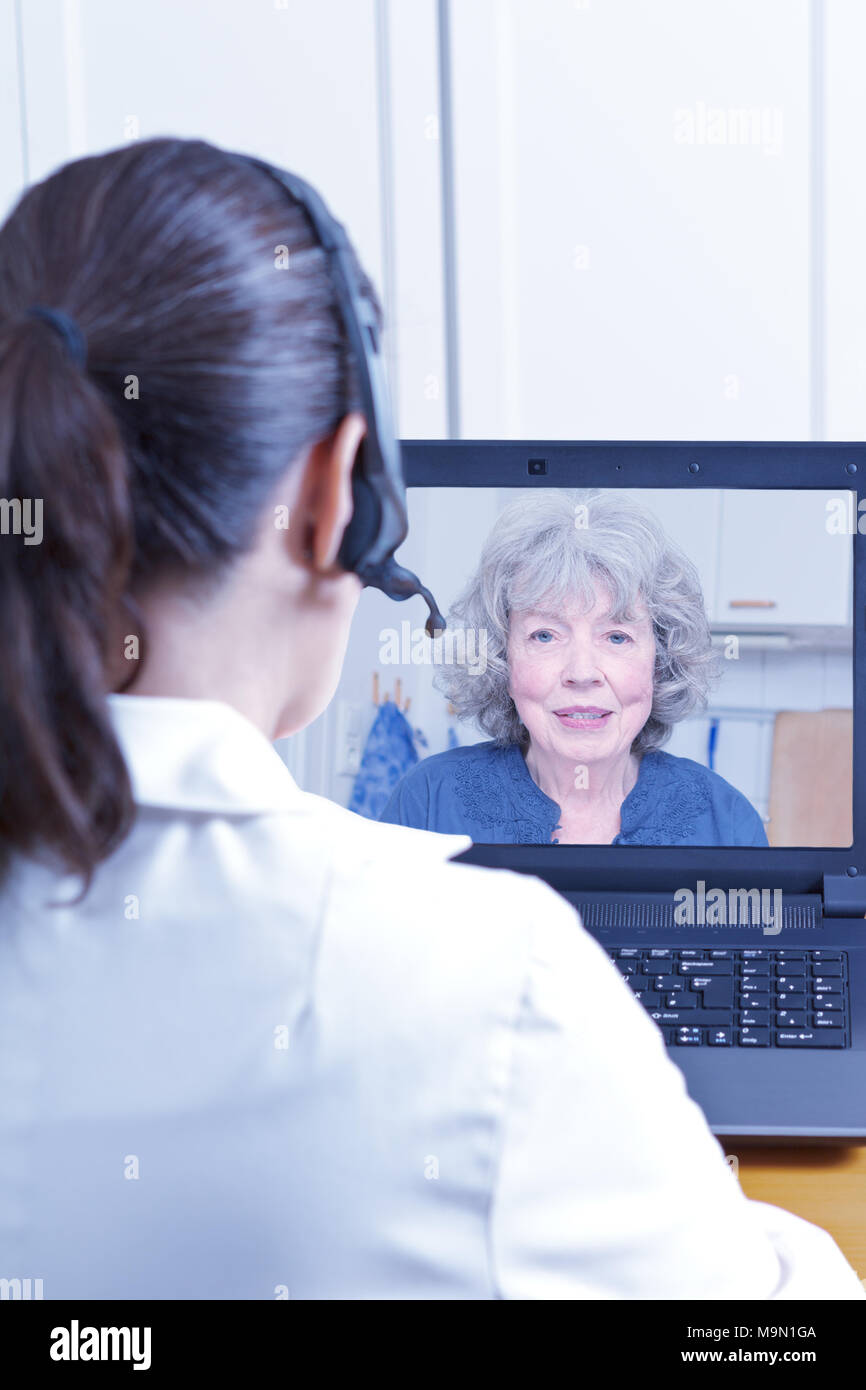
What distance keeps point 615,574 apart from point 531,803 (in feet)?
0.71

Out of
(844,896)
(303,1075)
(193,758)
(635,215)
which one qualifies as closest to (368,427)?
(193,758)

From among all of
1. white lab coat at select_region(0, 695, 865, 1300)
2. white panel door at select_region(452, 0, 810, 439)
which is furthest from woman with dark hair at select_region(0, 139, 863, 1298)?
white panel door at select_region(452, 0, 810, 439)

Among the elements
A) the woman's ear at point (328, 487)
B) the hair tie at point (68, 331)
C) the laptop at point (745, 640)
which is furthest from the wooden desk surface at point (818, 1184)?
the hair tie at point (68, 331)

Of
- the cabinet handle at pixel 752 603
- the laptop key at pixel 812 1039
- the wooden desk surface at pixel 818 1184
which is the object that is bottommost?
the wooden desk surface at pixel 818 1184

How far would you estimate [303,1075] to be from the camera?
0.38 metres

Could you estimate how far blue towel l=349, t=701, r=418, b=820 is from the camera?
3.04ft

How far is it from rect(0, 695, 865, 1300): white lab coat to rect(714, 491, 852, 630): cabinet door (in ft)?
1.79

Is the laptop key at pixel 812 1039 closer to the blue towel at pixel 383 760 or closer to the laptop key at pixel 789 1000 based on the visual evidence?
the laptop key at pixel 789 1000

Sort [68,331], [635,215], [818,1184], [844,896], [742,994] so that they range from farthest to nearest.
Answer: [635,215] < [844,896] < [742,994] < [818,1184] < [68,331]

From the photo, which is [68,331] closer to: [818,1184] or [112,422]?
[112,422]

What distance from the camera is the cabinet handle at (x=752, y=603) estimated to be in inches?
34.5

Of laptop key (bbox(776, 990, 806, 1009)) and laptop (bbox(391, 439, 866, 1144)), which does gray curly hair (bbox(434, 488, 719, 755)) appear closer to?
laptop (bbox(391, 439, 866, 1144))

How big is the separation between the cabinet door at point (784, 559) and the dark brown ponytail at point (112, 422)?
56cm
